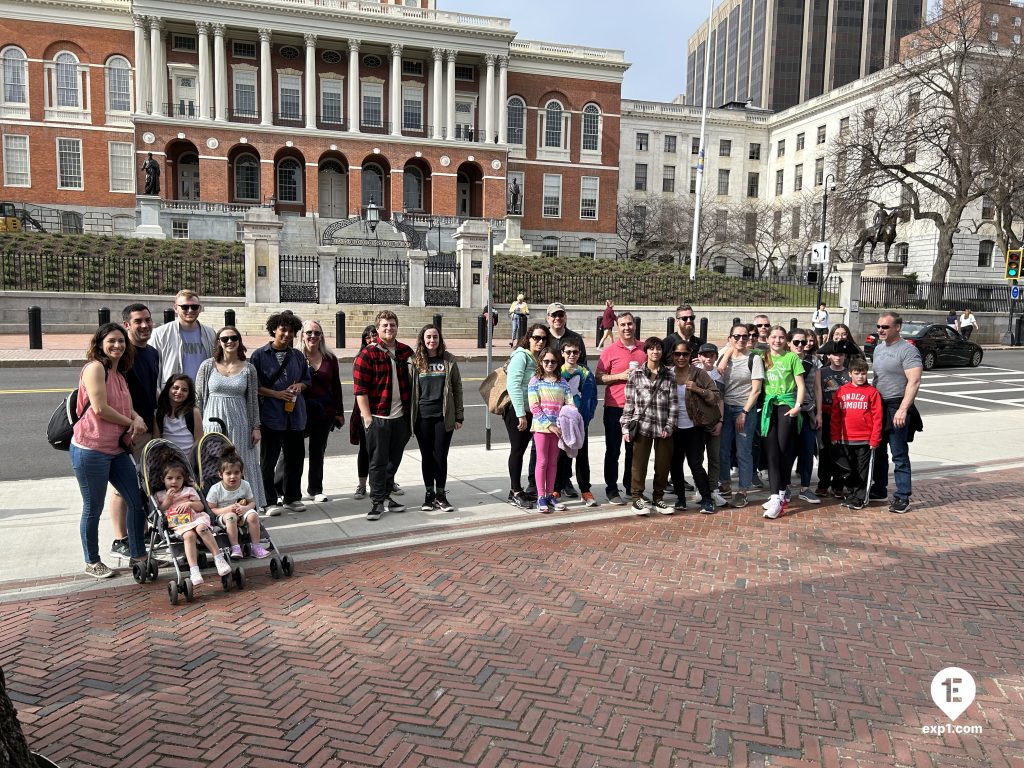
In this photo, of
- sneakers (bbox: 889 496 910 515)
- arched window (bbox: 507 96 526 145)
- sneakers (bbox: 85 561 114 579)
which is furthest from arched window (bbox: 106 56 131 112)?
sneakers (bbox: 889 496 910 515)

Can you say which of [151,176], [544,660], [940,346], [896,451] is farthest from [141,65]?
[544,660]

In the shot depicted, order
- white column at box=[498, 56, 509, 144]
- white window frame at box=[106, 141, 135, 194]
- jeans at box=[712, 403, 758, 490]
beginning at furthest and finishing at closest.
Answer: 1. white column at box=[498, 56, 509, 144]
2. white window frame at box=[106, 141, 135, 194]
3. jeans at box=[712, 403, 758, 490]

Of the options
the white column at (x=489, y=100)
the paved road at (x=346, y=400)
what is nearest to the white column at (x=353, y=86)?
the white column at (x=489, y=100)

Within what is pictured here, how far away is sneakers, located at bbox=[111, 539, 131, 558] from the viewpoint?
5.78 meters

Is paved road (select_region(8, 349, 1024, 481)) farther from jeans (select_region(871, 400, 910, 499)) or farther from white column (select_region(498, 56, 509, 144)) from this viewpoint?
white column (select_region(498, 56, 509, 144))

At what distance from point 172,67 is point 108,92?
4626 millimetres

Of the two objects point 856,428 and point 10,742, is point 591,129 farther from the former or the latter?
point 10,742

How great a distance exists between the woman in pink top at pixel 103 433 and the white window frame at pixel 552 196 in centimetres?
5757

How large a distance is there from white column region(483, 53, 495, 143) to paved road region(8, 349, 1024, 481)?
39.4m

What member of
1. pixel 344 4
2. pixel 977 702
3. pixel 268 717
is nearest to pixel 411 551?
pixel 268 717

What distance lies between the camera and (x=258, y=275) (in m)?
25.2

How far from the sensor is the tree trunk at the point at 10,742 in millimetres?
2486

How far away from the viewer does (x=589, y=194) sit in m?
61.8

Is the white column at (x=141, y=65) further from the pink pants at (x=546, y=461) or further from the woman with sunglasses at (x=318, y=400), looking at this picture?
the pink pants at (x=546, y=461)
